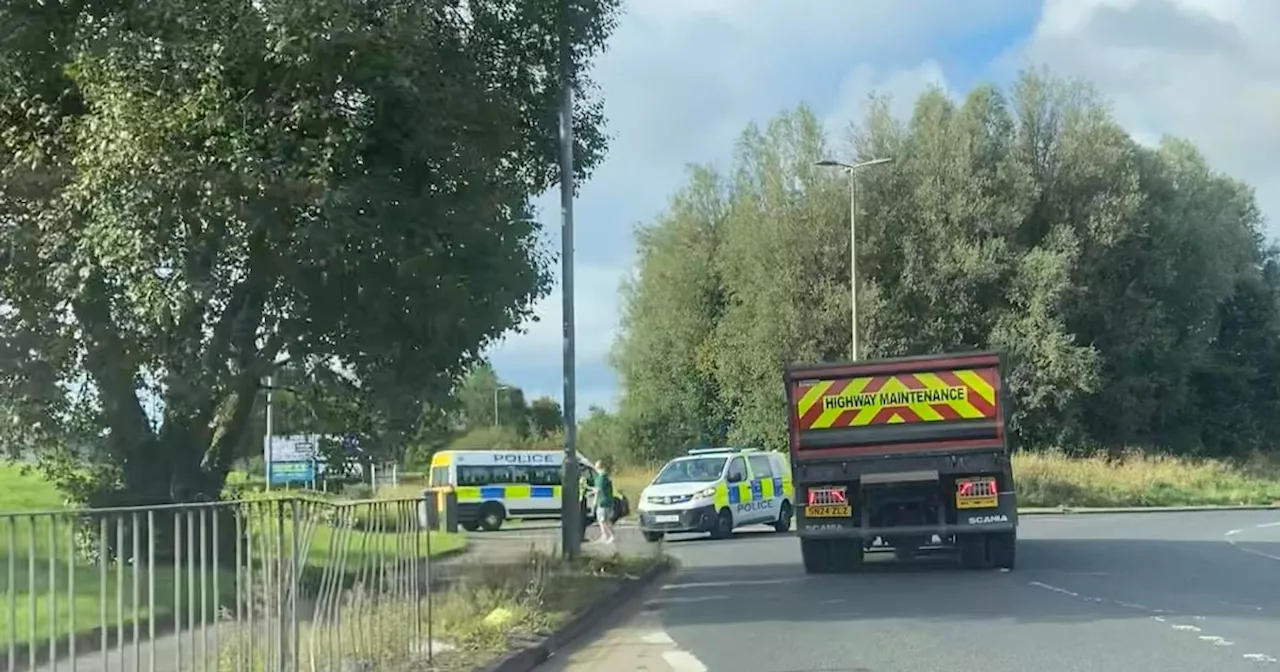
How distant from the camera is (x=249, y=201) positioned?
12.1 m

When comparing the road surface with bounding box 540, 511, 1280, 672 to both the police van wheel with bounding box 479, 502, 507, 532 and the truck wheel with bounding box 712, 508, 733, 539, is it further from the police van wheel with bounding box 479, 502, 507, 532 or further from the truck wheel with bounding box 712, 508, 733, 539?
the police van wheel with bounding box 479, 502, 507, 532

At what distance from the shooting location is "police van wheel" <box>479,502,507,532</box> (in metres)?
38.8

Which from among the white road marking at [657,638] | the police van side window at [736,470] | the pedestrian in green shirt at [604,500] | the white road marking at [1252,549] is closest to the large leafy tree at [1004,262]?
the white road marking at [1252,549]

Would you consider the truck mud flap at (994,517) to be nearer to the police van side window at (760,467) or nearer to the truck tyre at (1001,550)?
the truck tyre at (1001,550)

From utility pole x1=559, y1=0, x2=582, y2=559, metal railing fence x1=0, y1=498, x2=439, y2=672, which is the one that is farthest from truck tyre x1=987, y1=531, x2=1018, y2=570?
metal railing fence x1=0, y1=498, x2=439, y2=672

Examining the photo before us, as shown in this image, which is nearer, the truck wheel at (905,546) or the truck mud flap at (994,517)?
the truck mud flap at (994,517)

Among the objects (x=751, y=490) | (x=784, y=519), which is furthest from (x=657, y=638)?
(x=784, y=519)

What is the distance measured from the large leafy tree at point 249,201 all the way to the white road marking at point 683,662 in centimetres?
426

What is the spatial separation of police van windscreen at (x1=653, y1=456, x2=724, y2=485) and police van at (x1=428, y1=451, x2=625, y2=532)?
1000 centimetres

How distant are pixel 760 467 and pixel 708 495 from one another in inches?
95.1

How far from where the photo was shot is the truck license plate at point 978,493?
671 inches

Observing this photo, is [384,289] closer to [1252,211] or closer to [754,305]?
[754,305]

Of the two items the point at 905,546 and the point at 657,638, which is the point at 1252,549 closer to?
the point at 905,546

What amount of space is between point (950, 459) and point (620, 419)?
134ft
